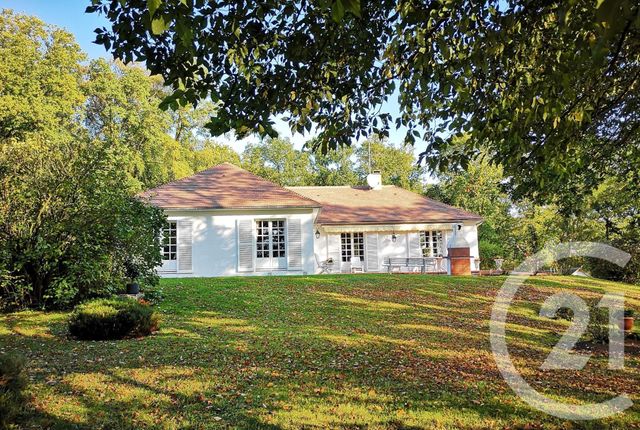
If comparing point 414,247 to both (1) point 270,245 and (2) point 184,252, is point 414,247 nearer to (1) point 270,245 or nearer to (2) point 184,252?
(1) point 270,245

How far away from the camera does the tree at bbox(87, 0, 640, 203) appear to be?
4.23 metres

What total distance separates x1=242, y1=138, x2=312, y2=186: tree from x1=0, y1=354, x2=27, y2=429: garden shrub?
160 feet

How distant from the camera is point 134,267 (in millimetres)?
12336

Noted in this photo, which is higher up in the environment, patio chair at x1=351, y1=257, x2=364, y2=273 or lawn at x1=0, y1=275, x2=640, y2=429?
patio chair at x1=351, y1=257, x2=364, y2=273

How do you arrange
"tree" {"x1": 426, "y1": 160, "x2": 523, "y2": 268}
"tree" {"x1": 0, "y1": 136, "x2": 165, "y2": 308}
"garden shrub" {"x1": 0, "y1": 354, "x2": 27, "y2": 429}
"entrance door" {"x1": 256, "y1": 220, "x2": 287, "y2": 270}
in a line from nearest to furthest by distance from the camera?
"garden shrub" {"x1": 0, "y1": 354, "x2": 27, "y2": 429}
"tree" {"x1": 0, "y1": 136, "x2": 165, "y2": 308}
"entrance door" {"x1": 256, "y1": 220, "x2": 287, "y2": 270}
"tree" {"x1": 426, "y1": 160, "x2": 523, "y2": 268}

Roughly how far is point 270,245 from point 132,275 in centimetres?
994

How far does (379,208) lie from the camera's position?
1102 inches

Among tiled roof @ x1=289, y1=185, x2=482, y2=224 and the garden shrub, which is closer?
the garden shrub

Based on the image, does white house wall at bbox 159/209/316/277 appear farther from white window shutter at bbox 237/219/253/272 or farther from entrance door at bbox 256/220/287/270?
entrance door at bbox 256/220/287/270

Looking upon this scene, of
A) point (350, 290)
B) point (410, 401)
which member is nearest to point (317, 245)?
point (350, 290)

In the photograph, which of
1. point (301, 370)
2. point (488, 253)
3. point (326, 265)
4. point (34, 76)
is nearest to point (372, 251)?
point (326, 265)

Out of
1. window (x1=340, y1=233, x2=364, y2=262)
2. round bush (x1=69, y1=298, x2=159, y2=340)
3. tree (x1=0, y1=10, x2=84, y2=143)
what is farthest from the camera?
window (x1=340, y1=233, x2=364, y2=262)

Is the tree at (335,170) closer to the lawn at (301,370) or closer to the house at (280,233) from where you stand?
the house at (280,233)

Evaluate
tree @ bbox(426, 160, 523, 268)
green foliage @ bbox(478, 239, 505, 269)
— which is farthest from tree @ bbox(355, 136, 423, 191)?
green foliage @ bbox(478, 239, 505, 269)
